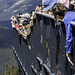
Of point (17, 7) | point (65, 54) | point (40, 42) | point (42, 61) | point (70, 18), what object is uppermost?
point (70, 18)

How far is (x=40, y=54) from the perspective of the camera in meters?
8.41

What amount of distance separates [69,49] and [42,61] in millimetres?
3083

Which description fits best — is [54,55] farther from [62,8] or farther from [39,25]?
[39,25]

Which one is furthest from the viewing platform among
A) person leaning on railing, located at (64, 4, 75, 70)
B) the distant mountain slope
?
the distant mountain slope

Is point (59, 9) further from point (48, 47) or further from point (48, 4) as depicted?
point (48, 47)

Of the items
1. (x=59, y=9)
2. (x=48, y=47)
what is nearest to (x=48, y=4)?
(x=48, y=47)

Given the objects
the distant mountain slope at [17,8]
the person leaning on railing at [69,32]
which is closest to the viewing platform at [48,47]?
the person leaning on railing at [69,32]

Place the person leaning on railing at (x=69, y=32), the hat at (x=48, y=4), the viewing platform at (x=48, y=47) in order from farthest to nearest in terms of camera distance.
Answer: the hat at (x=48, y=4) → the viewing platform at (x=48, y=47) → the person leaning on railing at (x=69, y=32)

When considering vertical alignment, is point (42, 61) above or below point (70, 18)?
below

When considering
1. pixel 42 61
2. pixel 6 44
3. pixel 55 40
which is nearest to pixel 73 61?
pixel 55 40

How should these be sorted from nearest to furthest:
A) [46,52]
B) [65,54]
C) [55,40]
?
[65,54] → [55,40] → [46,52]

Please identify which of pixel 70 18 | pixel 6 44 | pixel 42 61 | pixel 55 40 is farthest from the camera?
pixel 6 44

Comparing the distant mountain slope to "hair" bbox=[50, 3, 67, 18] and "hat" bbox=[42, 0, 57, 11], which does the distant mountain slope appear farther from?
"hair" bbox=[50, 3, 67, 18]

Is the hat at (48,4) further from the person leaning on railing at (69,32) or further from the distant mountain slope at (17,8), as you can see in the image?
the distant mountain slope at (17,8)
